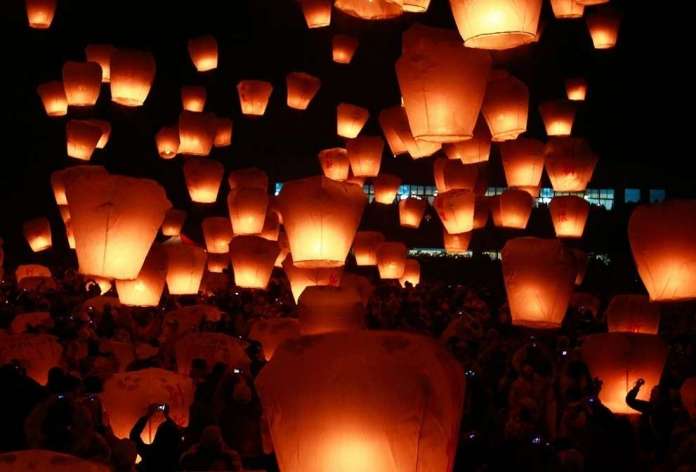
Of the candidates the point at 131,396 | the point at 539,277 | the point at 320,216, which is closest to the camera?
the point at 131,396

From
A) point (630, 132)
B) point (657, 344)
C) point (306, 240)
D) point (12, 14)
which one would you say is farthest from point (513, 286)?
point (12, 14)

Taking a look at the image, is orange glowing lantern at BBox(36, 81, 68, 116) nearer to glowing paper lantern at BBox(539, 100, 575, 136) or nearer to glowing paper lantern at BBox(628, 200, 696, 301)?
glowing paper lantern at BBox(539, 100, 575, 136)

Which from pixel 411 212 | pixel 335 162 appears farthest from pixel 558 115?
pixel 411 212

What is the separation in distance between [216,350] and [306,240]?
1139 mm

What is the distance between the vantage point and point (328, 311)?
235 inches

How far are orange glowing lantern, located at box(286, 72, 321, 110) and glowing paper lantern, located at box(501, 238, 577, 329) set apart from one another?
24.8 ft

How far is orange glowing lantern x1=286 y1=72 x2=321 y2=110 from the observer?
13633mm

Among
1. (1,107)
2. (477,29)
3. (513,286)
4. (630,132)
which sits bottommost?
(513,286)

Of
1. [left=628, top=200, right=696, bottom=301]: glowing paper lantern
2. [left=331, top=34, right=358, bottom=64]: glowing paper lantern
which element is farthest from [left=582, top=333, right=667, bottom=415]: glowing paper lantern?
[left=331, top=34, right=358, bottom=64]: glowing paper lantern

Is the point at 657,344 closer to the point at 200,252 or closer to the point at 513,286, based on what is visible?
the point at 513,286

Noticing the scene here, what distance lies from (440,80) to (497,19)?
691 millimetres

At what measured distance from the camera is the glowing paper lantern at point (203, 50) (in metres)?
14.2

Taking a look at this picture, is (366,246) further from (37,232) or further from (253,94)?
(37,232)

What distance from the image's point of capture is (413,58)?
5.02m
